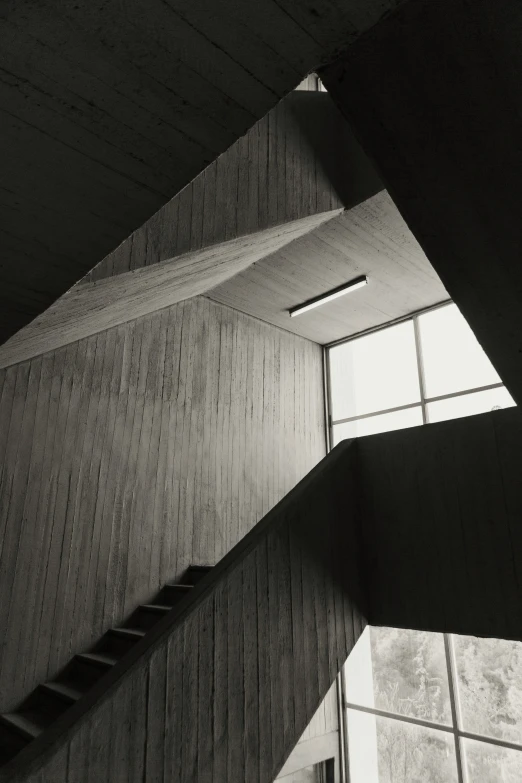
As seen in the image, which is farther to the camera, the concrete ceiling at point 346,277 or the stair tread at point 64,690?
the concrete ceiling at point 346,277

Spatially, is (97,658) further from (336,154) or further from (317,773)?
(336,154)

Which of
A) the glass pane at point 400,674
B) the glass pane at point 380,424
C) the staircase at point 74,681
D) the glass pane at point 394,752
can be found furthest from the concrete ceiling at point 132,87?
the glass pane at point 394,752

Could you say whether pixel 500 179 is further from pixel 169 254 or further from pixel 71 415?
pixel 71 415

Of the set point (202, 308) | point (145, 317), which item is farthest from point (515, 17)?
point (202, 308)

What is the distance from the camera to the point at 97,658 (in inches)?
160

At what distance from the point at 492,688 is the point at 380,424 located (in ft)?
11.3

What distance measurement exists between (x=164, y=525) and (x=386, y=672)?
12.8 ft

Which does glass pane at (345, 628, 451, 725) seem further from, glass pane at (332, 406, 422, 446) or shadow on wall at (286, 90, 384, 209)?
shadow on wall at (286, 90, 384, 209)

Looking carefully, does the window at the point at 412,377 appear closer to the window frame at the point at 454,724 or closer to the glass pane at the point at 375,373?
the glass pane at the point at 375,373


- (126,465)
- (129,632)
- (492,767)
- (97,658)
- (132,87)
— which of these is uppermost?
(132,87)

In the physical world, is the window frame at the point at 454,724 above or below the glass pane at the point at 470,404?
below

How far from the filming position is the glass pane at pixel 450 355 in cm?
647

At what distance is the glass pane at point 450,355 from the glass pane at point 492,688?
3062 mm

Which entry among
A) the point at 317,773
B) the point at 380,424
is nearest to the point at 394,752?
the point at 317,773
